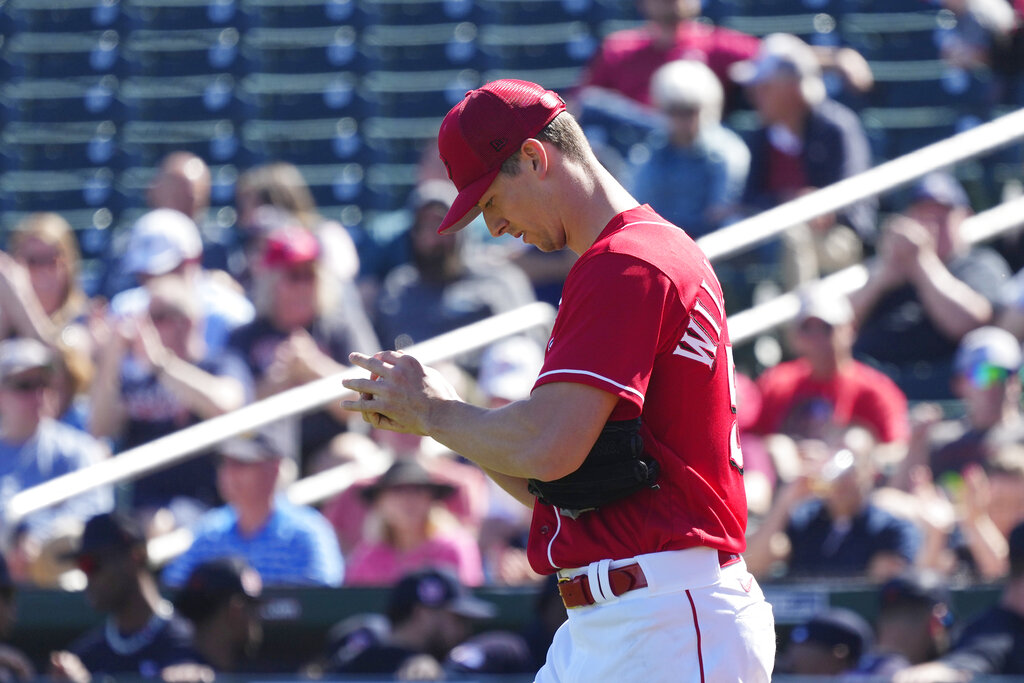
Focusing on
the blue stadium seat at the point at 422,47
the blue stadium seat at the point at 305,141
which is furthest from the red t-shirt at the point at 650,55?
the blue stadium seat at the point at 305,141

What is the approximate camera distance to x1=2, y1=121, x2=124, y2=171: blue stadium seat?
1104 cm

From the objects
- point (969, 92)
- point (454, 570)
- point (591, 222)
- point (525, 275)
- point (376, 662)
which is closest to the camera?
point (591, 222)

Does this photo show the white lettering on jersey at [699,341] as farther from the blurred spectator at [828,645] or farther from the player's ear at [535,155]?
the blurred spectator at [828,645]

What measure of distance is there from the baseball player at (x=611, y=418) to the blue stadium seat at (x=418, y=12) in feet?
26.9

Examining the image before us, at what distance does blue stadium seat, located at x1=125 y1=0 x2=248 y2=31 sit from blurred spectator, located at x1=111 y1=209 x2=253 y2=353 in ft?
12.8

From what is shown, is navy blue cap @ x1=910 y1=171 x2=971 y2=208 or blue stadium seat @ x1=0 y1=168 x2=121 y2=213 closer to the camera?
navy blue cap @ x1=910 y1=171 x2=971 y2=208

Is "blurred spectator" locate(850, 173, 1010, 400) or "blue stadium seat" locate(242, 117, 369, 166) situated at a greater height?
"blue stadium seat" locate(242, 117, 369, 166)

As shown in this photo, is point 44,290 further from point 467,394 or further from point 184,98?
point 184,98

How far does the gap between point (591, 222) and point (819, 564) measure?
3171mm

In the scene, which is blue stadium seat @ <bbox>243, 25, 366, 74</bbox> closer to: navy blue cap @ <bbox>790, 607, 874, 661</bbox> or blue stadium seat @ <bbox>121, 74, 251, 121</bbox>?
blue stadium seat @ <bbox>121, 74, 251, 121</bbox>

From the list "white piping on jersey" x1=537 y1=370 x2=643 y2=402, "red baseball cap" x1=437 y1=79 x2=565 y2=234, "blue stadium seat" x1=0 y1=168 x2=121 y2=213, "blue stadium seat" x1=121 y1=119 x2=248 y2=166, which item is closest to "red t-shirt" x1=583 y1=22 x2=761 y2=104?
"blue stadium seat" x1=121 y1=119 x2=248 y2=166

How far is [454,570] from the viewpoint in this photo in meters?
5.88

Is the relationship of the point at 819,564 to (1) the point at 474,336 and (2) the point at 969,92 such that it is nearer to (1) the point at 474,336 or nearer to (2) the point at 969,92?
(1) the point at 474,336

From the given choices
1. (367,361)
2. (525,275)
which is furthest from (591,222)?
(525,275)
